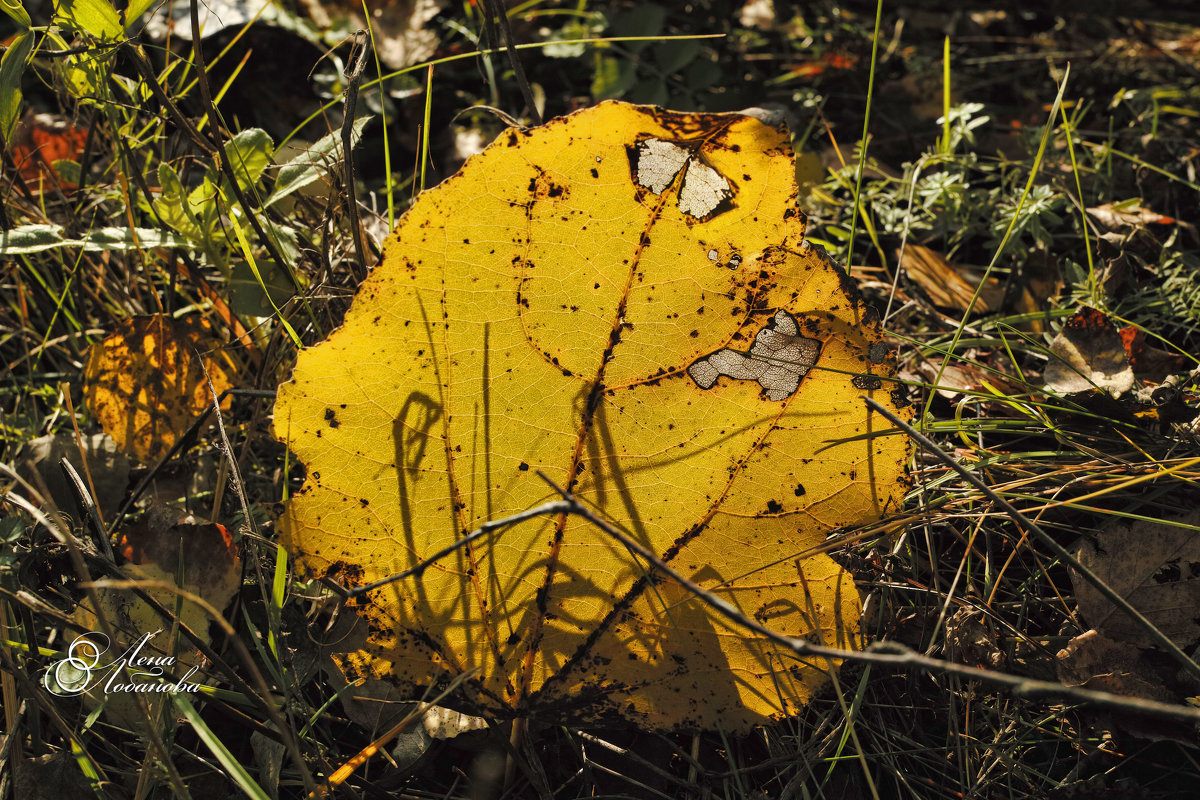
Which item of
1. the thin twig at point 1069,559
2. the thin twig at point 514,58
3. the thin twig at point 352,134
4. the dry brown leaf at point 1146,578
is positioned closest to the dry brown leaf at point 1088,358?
the dry brown leaf at point 1146,578

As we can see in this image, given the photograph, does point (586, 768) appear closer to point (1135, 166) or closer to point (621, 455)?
point (621, 455)

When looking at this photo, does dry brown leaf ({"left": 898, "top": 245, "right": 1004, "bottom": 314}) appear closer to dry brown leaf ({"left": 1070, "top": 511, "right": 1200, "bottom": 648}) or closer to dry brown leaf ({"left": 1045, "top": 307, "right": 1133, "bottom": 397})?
dry brown leaf ({"left": 1045, "top": 307, "right": 1133, "bottom": 397})

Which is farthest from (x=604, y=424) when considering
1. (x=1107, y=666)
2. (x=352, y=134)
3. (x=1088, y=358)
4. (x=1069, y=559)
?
(x=1088, y=358)

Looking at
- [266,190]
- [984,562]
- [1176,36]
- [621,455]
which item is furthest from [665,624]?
[1176,36]

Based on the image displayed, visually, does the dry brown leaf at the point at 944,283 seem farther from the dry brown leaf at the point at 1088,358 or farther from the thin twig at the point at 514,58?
the thin twig at the point at 514,58

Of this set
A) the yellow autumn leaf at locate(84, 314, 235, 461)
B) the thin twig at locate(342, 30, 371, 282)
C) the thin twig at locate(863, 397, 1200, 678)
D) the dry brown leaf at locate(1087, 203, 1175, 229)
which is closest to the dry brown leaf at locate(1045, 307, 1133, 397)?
the dry brown leaf at locate(1087, 203, 1175, 229)

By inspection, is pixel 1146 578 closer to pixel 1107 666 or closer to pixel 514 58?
pixel 1107 666

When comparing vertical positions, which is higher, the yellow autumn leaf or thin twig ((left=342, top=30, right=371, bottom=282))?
thin twig ((left=342, top=30, right=371, bottom=282))
